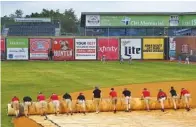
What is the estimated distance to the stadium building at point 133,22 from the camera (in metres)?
85.8

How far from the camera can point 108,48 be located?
6919 centimetres

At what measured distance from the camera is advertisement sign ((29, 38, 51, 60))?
225 feet

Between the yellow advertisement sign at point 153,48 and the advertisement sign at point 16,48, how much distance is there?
704 inches

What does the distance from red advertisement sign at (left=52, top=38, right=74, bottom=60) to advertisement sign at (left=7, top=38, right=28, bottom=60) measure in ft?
14.1

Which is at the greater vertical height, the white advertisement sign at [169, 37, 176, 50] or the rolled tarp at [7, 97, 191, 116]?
the white advertisement sign at [169, 37, 176, 50]

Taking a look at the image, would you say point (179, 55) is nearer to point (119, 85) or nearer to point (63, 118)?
point (119, 85)

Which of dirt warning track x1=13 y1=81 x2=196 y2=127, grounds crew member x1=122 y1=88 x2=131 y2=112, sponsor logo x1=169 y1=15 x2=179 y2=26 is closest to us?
dirt warning track x1=13 y1=81 x2=196 y2=127

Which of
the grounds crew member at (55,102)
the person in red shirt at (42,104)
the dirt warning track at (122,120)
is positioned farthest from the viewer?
the grounds crew member at (55,102)

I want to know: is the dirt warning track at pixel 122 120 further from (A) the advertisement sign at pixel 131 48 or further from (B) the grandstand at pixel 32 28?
(B) the grandstand at pixel 32 28

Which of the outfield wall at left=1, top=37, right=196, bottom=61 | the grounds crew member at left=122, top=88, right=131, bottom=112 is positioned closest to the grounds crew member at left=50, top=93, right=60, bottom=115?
the grounds crew member at left=122, top=88, right=131, bottom=112

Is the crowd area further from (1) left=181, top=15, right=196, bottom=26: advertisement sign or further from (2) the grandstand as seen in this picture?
(2) the grandstand

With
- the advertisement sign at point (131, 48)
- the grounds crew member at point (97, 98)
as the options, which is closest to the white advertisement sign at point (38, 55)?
the advertisement sign at point (131, 48)

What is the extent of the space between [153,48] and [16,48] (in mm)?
20624

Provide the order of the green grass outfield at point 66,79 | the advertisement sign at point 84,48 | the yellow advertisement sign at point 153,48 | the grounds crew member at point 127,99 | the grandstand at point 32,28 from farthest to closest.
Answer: the grandstand at point 32,28
the yellow advertisement sign at point 153,48
the advertisement sign at point 84,48
the green grass outfield at point 66,79
the grounds crew member at point 127,99
